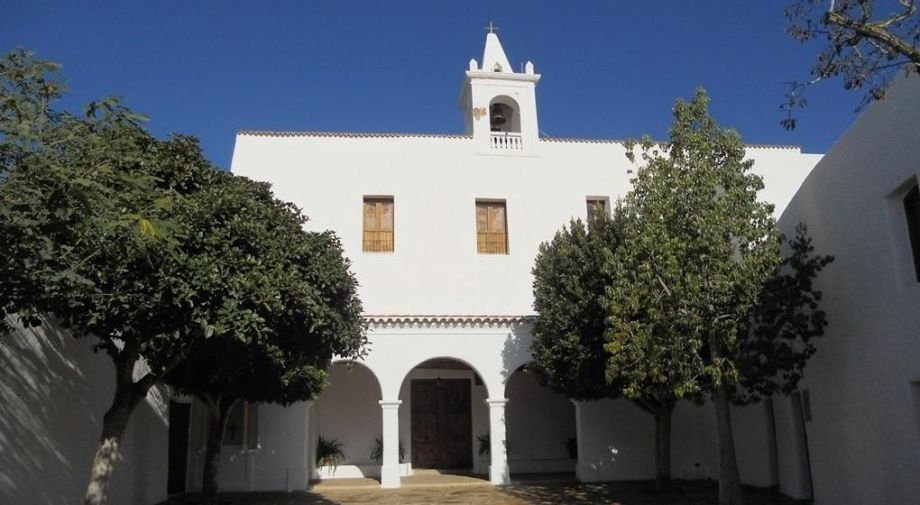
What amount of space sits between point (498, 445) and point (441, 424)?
3023 millimetres

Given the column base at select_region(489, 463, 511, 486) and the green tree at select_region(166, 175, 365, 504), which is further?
the column base at select_region(489, 463, 511, 486)

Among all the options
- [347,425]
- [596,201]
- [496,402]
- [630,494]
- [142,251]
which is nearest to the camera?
[142,251]

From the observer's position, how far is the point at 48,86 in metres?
7.59

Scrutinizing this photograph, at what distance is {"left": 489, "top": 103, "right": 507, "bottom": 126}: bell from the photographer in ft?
73.4

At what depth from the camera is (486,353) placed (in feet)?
58.4

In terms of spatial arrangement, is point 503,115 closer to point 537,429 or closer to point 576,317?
point 537,429

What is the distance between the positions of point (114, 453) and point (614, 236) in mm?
9696

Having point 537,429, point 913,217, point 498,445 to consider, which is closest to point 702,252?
point 913,217

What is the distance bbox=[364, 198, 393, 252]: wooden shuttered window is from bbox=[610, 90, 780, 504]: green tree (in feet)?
27.6

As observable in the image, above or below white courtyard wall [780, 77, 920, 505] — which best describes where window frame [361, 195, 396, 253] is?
above

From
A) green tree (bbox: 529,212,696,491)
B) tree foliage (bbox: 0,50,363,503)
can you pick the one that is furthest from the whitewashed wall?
tree foliage (bbox: 0,50,363,503)

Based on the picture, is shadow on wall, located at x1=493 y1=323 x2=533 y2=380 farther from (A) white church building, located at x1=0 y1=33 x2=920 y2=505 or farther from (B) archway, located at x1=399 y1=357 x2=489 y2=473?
(B) archway, located at x1=399 y1=357 x2=489 y2=473

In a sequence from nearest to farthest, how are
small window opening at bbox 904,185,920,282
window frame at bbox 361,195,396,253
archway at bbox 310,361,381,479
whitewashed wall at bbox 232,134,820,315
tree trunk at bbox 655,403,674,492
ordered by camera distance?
small window opening at bbox 904,185,920,282 → tree trunk at bbox 655,403,674,492 → archway at bbox 310,361,381,479 → whitewashed wall at bbox 232,134,820,315 → window frame at bbox 361,195,396,253

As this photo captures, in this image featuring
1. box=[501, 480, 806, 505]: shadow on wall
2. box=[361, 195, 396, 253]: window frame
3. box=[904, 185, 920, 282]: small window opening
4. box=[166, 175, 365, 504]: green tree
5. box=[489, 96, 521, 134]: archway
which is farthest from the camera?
box=[489, 96, 521, 134]: archway
